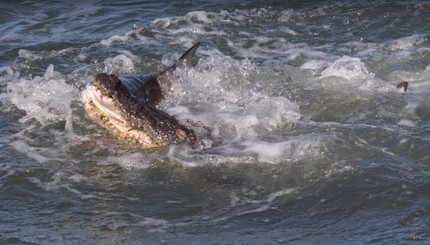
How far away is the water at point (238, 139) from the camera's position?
5.43 m

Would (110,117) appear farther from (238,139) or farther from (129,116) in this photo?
(238,139)

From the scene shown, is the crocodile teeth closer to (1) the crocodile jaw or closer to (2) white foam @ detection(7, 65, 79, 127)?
(1) the crocodile jaw

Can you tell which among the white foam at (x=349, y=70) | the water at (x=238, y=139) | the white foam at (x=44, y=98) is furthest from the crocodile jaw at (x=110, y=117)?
the white foam at (x=349, y=70)

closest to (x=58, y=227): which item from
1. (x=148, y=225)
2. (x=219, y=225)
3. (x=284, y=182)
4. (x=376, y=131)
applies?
(x=148, y=225)

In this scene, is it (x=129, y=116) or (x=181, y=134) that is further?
(x=181, y=134)

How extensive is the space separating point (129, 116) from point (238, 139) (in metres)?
0.98

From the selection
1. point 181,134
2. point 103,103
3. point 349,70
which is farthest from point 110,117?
point 349,70

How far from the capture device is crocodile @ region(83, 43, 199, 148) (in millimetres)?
6363

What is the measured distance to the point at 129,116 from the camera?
6367mm

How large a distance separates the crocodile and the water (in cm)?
12

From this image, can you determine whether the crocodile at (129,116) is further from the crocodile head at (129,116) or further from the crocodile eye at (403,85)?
the crocodile eye at (403,85)

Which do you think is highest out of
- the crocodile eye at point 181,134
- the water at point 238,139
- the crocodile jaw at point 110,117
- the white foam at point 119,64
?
the crocodile jaw at point 110,117

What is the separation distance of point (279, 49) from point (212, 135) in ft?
10.9

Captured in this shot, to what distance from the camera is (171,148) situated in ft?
21.3
